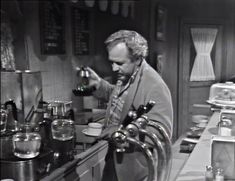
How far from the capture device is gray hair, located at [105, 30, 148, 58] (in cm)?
79

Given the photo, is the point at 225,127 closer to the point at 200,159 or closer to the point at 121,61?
the point at 200,159

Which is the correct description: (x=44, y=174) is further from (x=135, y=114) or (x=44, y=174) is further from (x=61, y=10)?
(x=61, y=10)

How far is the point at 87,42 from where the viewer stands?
34.0 inches

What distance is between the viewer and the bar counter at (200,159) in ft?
2.43

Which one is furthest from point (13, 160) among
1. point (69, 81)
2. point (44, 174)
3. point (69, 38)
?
point (69, 38)

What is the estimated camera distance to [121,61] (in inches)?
31.0

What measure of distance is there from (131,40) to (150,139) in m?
0.26

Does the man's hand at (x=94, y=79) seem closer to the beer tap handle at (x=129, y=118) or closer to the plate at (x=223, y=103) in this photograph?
the beer tap handle at (x=129, y=118)

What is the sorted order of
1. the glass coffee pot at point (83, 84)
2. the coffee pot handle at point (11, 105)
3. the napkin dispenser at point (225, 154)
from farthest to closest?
the glass coffee pot at point (83, 84), the coffee pot handle at point (11, 105), the napkin dispenser at point (225, 154)

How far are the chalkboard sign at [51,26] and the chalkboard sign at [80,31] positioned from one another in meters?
0.04

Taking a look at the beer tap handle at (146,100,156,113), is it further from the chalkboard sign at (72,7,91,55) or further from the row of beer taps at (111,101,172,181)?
the chalkboard sign at (72,7,91,55)

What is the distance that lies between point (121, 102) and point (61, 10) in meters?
0.29

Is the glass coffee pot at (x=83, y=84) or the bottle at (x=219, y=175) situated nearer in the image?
the bottle at (x=219, y=175)

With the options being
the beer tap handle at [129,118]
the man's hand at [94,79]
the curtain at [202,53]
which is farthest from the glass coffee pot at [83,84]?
the curtain at [202,53]
